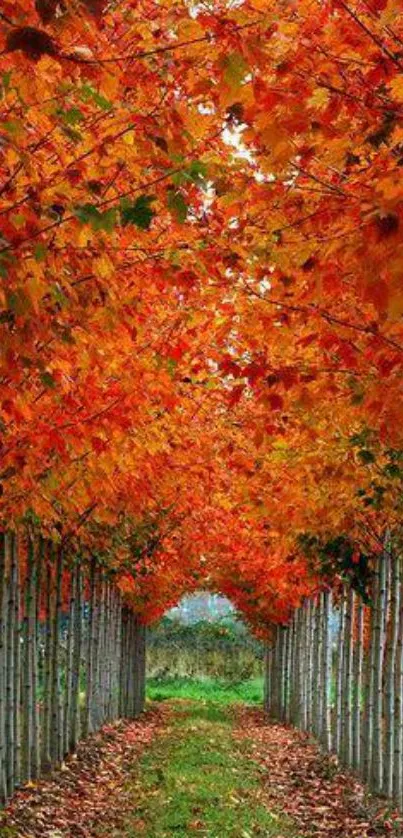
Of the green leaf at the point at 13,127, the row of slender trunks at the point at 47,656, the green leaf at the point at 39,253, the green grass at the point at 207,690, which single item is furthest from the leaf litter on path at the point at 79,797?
the green grass at the point at 207,690

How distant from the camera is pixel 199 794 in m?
14.2

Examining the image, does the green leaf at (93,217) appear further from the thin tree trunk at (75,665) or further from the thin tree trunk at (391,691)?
the thin tree trunk at (75,665)

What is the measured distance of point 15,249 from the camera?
16.0 feet

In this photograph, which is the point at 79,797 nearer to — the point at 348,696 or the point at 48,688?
the point at 48,688

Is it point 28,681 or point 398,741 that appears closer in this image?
point 398,741

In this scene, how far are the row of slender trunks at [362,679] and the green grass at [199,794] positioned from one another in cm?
154

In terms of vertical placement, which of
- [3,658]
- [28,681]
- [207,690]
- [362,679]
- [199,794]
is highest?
[3,658]

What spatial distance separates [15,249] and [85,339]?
7.80ft

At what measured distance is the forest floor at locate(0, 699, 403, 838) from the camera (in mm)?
12250

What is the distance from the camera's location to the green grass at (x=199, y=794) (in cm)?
1202

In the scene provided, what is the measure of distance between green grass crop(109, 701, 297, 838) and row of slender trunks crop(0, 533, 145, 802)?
1.45 metres

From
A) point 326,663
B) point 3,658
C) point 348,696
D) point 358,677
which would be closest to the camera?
point 3,658

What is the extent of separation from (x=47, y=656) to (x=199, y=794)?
12.9 feet

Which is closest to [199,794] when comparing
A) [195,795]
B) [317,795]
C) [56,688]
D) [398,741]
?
[195,795]
